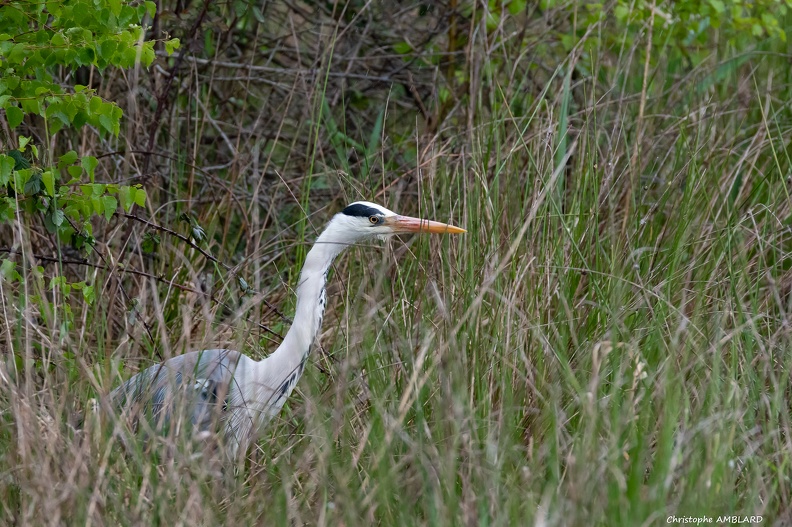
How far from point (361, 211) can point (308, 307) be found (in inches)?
13.6

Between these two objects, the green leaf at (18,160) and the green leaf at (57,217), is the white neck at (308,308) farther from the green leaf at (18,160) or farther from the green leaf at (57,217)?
the green leaf at (18,160)

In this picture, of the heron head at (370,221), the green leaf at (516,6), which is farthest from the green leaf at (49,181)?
the green leaf at (516,6)

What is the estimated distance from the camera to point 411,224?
322 centimetres

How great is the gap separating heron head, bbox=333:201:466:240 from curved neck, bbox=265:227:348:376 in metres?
0.11

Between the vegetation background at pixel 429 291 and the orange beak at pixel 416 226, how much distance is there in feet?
0.15

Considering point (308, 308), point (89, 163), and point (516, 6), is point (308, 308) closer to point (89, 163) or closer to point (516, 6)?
point (89, 163)

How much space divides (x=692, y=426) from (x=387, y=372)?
0.85m

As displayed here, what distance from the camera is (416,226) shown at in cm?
321

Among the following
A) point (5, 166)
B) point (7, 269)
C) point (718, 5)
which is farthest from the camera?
point (718, 5)

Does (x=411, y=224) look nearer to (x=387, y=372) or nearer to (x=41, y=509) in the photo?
(x=387, y=372)

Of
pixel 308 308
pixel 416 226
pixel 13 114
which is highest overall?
pixel 13 114

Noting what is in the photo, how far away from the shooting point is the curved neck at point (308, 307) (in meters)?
3.10

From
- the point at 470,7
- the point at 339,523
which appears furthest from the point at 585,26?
the point at 339,523

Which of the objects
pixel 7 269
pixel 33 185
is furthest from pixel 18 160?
pixel 7 269
